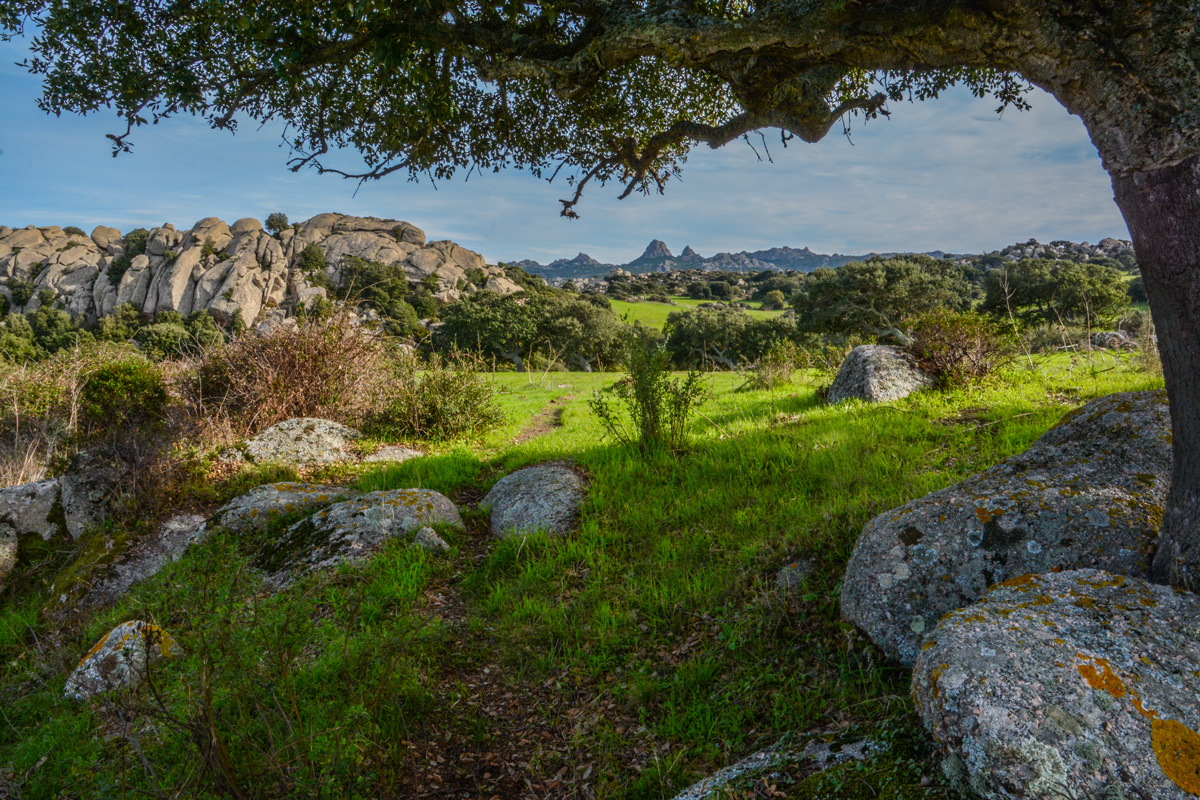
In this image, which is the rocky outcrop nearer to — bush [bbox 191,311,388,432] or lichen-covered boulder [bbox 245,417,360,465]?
bush [bbox 191,311,388,432]

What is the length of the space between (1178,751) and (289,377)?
12.8m

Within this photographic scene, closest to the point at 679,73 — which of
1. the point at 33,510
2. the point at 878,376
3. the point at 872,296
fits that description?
the point at 878,376

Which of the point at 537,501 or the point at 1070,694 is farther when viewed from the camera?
the point at 537,501

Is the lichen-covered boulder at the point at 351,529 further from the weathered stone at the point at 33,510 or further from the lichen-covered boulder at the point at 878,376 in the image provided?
the lichen-covered boulder at the point at 878,376

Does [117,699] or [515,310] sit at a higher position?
[515,310]

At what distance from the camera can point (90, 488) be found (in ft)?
27.2

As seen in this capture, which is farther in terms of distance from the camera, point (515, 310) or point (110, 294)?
point (110, 294)

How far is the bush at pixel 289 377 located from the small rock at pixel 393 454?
1.63m

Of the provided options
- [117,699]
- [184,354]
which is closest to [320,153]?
[117,699]

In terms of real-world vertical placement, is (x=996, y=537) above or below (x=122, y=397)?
below

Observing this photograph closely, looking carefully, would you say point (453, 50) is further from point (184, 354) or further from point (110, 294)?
point (110, 294)

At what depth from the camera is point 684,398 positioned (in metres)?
7.57

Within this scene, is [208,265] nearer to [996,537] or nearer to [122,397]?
[122,397]

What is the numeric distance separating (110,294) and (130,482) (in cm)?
10537
